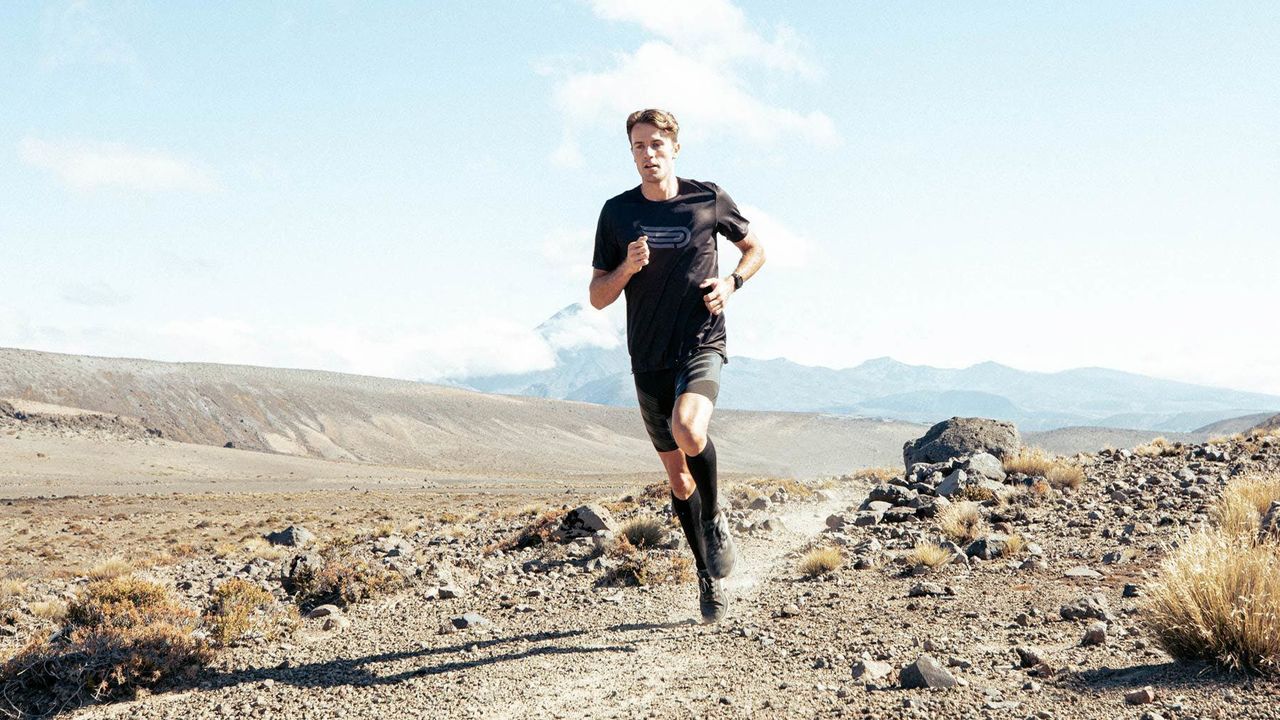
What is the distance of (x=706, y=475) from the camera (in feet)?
15.4

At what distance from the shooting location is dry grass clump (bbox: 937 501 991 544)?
7562 mm

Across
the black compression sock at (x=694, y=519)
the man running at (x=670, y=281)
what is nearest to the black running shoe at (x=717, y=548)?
the black compression sock at (x=694, y=519)

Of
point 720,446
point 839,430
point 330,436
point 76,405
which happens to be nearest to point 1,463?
point 76,405

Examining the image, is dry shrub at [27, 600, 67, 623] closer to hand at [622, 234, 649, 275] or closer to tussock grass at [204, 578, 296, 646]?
tussock grass at [204, 578, 296, 646]

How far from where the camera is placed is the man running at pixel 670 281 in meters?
4.45

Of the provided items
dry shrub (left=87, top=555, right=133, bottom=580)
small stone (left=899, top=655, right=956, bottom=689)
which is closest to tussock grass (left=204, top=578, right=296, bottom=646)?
small stone (left=899, top=655, right=956, bottom=689)

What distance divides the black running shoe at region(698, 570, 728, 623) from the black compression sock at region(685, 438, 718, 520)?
364mm

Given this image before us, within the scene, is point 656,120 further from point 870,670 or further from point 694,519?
point 870,670

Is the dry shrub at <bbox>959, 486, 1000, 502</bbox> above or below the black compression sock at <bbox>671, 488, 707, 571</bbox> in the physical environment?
below

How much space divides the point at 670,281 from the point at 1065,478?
27.0ft

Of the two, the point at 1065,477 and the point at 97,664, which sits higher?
the point at 1065,477

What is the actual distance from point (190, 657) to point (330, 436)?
320 ft

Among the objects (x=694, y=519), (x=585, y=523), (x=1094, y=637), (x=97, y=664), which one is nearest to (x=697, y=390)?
(x=694, y=519)

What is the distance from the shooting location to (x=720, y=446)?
125m
